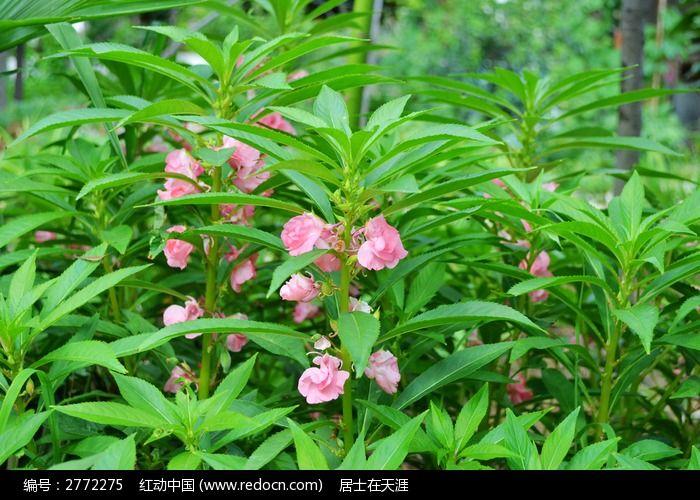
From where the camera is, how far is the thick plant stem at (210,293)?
1.19 meters

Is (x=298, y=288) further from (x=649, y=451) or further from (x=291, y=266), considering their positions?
(x=649, y=451)

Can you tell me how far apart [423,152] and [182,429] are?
17.3 inches

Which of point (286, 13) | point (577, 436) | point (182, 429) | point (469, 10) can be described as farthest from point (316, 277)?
point (469, 10)

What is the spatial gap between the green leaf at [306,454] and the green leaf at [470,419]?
0.20m

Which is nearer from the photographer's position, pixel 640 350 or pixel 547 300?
pixel 640 350

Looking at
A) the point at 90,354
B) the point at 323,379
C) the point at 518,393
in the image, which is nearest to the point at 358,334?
the point at 323,379

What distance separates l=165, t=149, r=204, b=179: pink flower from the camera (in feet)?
3.94

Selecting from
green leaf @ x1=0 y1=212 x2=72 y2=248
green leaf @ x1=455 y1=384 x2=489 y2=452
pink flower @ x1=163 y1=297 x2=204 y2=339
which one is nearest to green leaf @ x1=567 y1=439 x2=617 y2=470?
green leaf @ x1=455 y1=384 x2=489 y2=452

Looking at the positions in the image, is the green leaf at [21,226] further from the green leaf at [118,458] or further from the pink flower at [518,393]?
the pink flower at [518,393]

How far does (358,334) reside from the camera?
0.94m

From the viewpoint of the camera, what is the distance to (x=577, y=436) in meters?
1.21

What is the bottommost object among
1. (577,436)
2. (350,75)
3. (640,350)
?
(577,436)

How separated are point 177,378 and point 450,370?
425 millimetres
